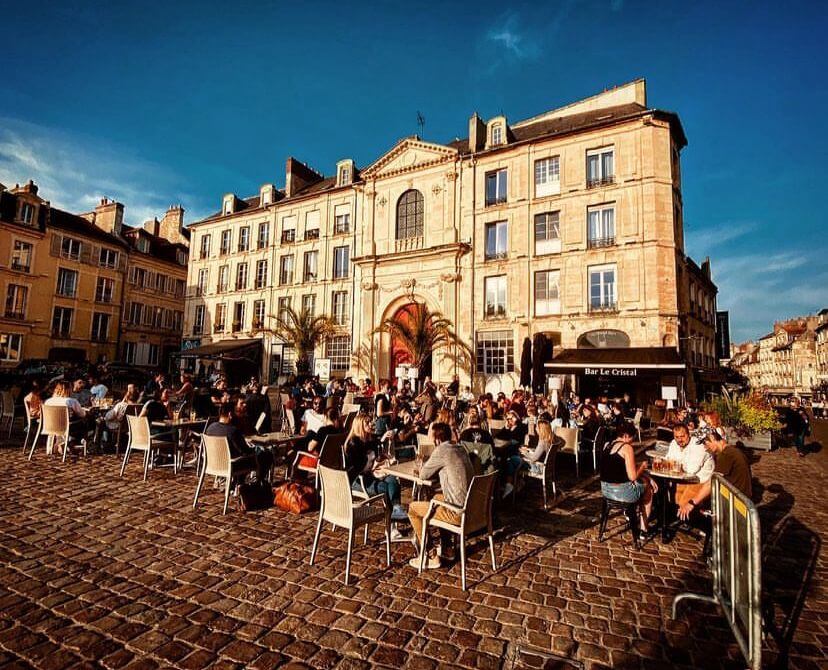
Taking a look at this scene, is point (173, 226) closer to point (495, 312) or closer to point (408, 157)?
point (408, 157)

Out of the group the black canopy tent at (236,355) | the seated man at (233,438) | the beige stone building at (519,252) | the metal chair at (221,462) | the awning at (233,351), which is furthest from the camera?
the black canopy tent at (236,355)

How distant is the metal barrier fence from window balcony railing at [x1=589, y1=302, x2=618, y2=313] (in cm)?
1388

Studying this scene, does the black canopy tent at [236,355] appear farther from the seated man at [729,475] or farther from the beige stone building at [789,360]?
the beige stone building at [789,360]

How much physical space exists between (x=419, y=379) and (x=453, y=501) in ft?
52.4

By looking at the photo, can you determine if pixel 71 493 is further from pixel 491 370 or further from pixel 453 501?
pixel 491 370

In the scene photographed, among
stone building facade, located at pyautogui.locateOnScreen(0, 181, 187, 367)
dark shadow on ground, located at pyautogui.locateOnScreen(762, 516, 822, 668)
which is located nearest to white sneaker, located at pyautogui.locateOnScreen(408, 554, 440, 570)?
dark shadow on ground, located at pyautogui.locateOnScreen(762, 516, 822, 668)

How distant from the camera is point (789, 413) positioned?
11797 millimetres

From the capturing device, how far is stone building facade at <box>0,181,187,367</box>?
969 inches

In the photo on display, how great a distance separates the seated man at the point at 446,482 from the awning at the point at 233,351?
22.1 metres

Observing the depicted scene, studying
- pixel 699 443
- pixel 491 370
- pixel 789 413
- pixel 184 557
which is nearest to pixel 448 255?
pixel 491 370

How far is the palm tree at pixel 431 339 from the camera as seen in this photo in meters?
19.0

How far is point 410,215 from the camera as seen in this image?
2170 cm

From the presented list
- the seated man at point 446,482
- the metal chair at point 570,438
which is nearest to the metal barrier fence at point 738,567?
the seated man at point 446,482

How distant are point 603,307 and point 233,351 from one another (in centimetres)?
1935
